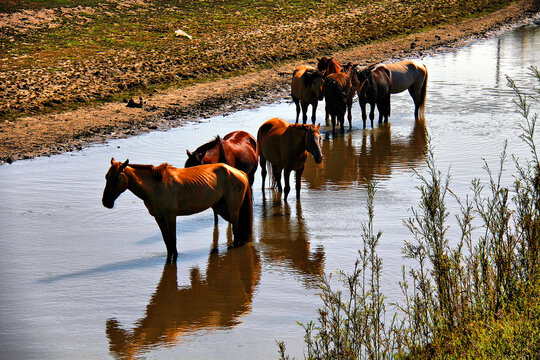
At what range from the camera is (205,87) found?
20125mm

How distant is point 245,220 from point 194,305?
6.04 ft

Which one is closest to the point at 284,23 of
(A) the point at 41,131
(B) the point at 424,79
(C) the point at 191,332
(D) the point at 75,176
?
(B) the point at 424,79

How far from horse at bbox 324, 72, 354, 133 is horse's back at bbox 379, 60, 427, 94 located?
139cm

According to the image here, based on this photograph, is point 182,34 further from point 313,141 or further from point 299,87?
point 313,141

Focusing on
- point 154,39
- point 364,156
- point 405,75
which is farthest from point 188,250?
point 154,39

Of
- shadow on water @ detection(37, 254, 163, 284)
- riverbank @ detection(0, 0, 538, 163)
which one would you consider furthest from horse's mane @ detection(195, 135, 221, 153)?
riverbank @ detection(0, 0, 538, 163)

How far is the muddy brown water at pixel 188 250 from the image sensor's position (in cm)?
711

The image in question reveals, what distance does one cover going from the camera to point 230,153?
1031 cm

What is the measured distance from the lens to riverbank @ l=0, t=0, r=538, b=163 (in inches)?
587

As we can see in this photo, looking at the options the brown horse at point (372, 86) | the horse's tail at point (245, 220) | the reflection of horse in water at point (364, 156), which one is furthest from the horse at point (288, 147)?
the brown horse at point (372, 86)

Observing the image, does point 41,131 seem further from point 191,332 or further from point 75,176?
point 191,332

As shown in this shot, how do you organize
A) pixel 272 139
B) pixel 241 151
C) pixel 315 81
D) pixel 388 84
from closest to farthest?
pixel 241 151, pixel 272 139, pixel 315 81, pixel 388 84

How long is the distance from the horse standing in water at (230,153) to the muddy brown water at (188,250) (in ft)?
2.62

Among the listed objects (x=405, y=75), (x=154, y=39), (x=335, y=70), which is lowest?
(x=405, y=75)
